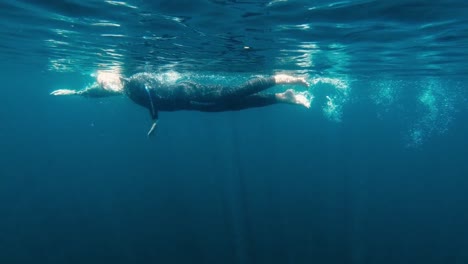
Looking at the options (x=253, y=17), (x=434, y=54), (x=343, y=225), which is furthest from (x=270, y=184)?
(x=253, y=17)

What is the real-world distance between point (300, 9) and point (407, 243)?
17.5m

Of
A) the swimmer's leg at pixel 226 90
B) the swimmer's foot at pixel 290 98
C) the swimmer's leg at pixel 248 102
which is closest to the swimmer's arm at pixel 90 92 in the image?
the swimmer's leg at pixel 226 90

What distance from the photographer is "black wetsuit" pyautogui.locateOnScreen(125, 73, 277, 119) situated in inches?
404

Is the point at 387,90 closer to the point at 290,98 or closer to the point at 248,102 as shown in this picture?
the point at 290,98

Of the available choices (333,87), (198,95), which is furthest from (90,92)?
(333,87)

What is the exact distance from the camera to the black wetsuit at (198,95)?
10.3 m

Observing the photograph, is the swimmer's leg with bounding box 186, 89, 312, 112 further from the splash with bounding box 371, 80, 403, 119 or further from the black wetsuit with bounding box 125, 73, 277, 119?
the splash with bounding box 371, 80, 403, 119

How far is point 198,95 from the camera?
10750 millimetres

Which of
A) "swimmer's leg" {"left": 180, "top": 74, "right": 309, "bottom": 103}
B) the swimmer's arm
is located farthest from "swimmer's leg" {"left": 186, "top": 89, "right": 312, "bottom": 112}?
the swimmer's arm

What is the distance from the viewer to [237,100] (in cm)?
1049

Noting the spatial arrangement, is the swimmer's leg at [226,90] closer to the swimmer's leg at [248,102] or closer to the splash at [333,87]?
the swimmer's leg at [248,102]

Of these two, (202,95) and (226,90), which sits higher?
(226,90)

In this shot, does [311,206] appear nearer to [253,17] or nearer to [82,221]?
[82,221]

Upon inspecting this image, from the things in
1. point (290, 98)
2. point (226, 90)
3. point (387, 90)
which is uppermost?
Result: point (226, 90)
